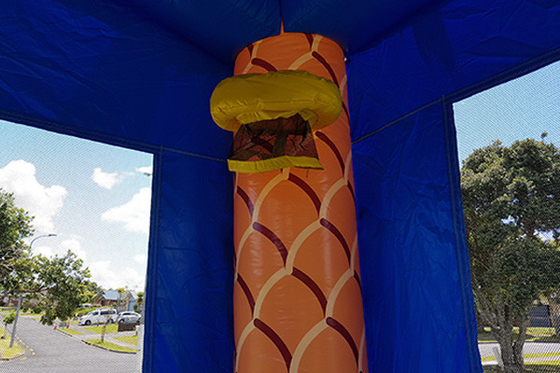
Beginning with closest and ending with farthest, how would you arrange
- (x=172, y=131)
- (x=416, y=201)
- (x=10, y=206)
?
(x=10, y=206)
(x=416, y=201)
(x=172, y=131)

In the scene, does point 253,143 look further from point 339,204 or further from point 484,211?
point 484,211

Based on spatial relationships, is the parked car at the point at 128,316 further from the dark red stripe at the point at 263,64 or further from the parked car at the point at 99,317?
the dark red stripe at the point at 263,64

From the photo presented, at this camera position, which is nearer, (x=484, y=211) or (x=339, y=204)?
(x=484, y=211)

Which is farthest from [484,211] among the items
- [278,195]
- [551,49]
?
[278,195]

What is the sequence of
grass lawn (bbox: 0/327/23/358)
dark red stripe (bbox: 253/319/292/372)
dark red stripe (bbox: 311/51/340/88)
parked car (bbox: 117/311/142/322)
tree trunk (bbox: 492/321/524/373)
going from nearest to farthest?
1. tree trunk (bbox: 492/321/524/373)
2. grass lawn (bbox: 0/327/23/358)
3. dark red stripe (bbox: 253/319/292/372)
4. parked car (bbox: 117/311/142/322)
5. dark red stripe (bbox: 311/51/340/88)

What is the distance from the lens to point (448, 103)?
5.28 feet

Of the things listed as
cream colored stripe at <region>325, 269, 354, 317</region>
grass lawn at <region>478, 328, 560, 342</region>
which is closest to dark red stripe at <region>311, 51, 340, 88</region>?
cream colored stripe at <region>325, 269, 354, 317</region>

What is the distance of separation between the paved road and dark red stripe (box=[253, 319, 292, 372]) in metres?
0.57

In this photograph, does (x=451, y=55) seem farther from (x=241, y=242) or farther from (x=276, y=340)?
(x=276, y=340)

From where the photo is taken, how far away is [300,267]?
1602 mm

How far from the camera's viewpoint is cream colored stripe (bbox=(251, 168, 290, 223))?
1692 millimetres

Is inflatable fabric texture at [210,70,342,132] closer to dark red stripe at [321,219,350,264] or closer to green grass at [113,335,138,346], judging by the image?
dark red stripe at [321,219,350,264]

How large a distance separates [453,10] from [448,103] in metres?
0.38

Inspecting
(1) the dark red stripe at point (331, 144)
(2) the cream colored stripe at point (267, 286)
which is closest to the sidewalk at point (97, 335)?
(2) the cream colored stripe at point (267, 286)
